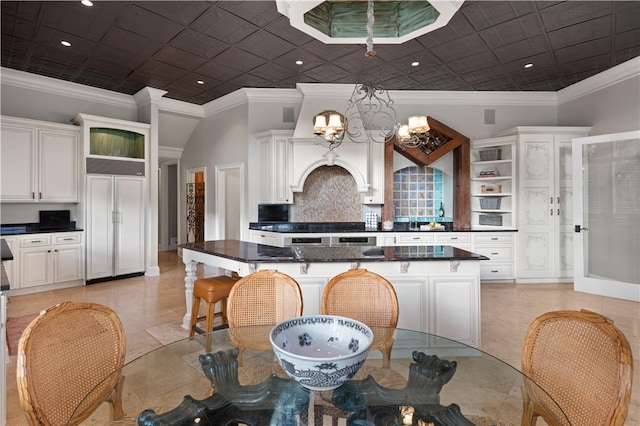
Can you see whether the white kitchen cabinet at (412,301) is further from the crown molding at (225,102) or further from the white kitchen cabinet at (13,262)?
the white kitchen cabinet at (13,262)

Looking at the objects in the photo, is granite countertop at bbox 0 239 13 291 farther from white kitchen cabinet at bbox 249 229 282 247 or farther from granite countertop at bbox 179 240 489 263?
white kitchen cabinet at bbox 249 229 282 247

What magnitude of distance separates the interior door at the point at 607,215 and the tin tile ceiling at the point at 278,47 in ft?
3.77

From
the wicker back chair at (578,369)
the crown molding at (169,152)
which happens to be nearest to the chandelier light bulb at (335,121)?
the wicker back chair at (578,369)

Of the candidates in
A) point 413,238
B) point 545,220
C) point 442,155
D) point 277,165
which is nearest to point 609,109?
point 545,220

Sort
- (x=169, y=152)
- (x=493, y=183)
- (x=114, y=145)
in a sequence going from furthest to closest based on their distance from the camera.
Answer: (x=169, y=152)
(x=493, y=183)
(x=114, y=145)

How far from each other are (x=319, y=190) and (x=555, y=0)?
3789mm

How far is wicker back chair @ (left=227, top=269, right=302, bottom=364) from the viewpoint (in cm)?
185

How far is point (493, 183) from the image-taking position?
18.4 feet

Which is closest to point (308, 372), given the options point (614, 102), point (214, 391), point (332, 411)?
point (332, 411)

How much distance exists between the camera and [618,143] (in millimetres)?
4496

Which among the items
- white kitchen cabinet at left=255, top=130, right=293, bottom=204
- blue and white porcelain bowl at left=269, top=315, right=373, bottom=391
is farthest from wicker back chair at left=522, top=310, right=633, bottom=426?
white kitchen cabinet at left=255, top=130, right=293, bottom=204

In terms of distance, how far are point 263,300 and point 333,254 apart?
871 millimetres

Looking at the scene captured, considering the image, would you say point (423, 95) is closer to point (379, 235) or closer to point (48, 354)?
point (379, 235)

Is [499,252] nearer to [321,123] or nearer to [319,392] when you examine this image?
[321,123]
